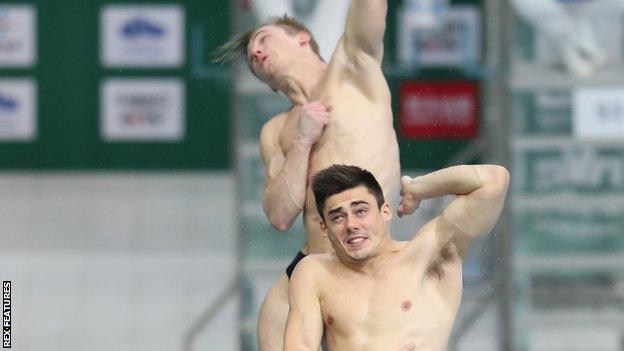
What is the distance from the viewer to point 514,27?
1020cm

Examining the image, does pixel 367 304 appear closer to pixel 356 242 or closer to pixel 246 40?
pixel 356 242

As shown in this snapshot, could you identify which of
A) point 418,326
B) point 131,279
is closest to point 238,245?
point 131,279

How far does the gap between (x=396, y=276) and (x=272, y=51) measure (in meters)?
1.07

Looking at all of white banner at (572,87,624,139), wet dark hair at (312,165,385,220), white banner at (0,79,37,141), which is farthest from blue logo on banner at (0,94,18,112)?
wet dark hair at (312,165,385,220)

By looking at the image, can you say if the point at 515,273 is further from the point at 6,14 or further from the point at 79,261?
the point at 6,14

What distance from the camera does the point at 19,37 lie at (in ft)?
36.8

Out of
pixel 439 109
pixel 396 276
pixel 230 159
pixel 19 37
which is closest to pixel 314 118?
pixel 396 276

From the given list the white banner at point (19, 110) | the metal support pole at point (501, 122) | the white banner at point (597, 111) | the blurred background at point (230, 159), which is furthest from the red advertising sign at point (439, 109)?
the white banner at point (19, 110)

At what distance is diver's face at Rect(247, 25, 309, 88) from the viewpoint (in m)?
6.36

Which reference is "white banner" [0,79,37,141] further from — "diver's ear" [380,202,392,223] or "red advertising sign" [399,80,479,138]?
"diver's ear" [380,202,392,223]

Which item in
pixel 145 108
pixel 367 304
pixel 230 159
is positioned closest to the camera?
pixel 367 304

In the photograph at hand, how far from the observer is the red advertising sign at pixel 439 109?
10539 mm

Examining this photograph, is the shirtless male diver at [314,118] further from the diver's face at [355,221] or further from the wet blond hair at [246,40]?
the diver's face at [355,221]

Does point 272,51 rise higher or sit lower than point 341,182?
higher
